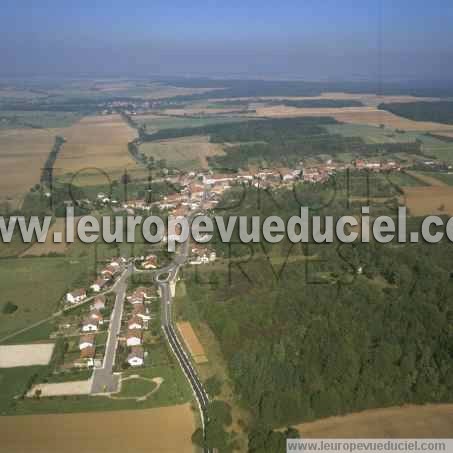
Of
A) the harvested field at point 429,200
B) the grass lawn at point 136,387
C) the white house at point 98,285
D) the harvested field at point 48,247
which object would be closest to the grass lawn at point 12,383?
the grass lawn at point 136,387

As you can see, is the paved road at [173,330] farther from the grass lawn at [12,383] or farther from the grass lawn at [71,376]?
the grass lawn at [12,383]

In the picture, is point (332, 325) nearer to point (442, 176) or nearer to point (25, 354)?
point (25, 354)

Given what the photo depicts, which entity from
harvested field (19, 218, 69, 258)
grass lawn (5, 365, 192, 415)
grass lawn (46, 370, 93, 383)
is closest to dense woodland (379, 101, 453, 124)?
harvested field (19, 218, 69, 258)

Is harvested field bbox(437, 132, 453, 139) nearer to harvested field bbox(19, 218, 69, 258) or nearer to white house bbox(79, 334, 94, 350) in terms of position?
harvested field bbox(19, 218, 69, 258)

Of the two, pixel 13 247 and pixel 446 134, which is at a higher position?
pixel 446 134

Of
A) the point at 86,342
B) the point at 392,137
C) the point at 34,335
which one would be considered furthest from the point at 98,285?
the point at 392,137

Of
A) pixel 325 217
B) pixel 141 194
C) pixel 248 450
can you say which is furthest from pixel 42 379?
pixel 141 194

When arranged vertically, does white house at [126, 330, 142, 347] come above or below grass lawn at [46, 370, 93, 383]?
above
